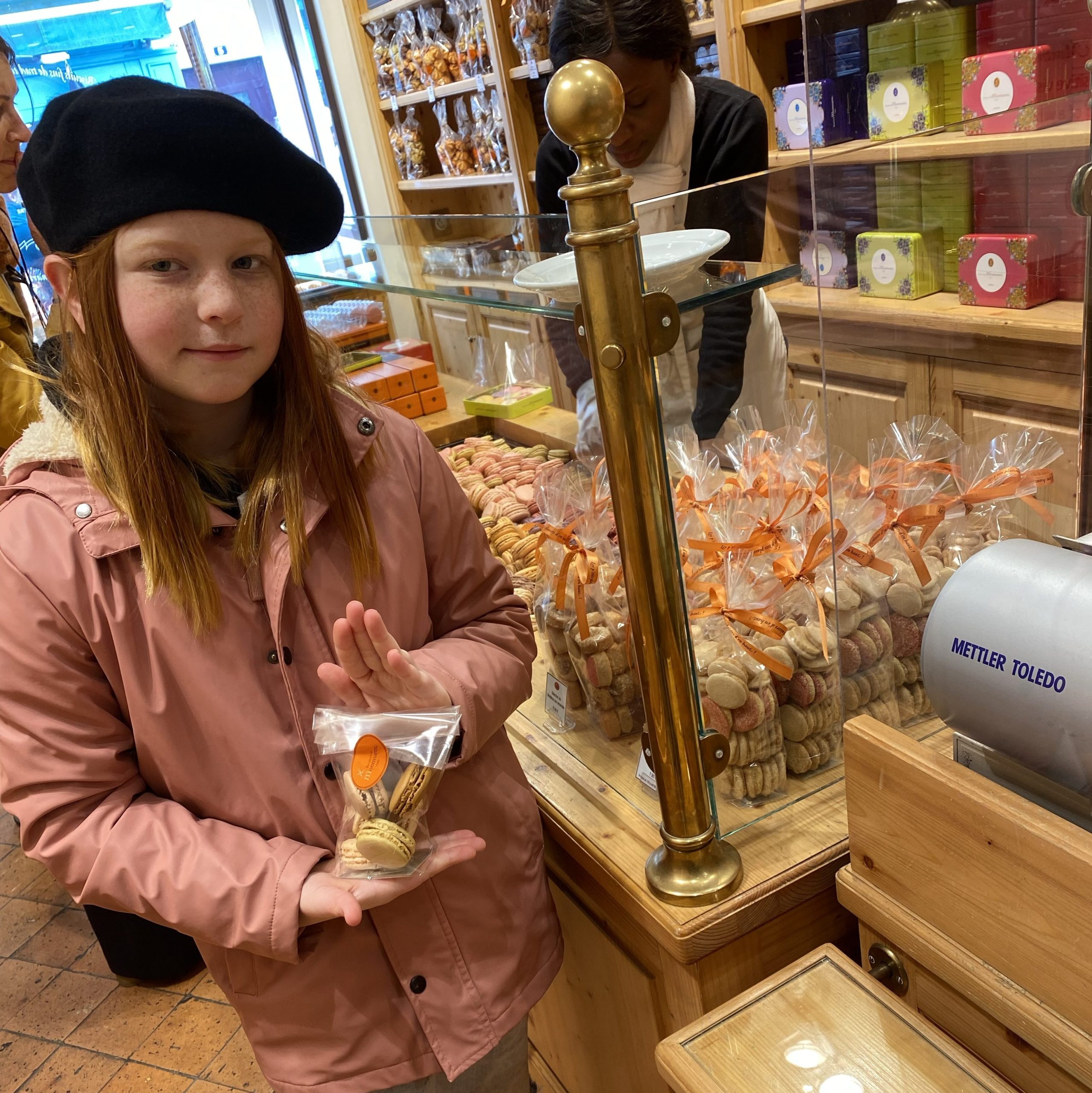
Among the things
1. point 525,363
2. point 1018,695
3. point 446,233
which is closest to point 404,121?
point 525,363

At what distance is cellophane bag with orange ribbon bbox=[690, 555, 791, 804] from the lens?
987mm

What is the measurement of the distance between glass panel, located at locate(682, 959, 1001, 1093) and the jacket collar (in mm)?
601

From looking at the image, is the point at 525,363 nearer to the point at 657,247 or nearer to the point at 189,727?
the point at 657,247

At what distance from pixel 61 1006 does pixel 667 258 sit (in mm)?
2185

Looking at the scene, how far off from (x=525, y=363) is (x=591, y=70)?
5.28ft

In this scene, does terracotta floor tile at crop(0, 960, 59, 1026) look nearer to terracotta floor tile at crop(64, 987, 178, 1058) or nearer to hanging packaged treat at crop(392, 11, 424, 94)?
terracotta floor tile at crop(64, 987, 178, 1058)

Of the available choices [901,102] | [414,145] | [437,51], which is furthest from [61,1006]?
[414,145]

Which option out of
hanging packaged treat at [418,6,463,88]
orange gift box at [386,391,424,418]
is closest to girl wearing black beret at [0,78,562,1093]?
orange gift box at [386,391,424,418]

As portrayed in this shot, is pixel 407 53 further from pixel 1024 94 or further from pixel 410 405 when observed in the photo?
pixel 1024 94

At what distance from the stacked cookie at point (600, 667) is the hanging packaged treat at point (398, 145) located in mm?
3836

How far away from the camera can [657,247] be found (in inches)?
37.3

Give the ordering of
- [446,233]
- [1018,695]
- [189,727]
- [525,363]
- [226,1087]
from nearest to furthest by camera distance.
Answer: [1018,695], [189,727], [446,233], [226,1087], [525,363]

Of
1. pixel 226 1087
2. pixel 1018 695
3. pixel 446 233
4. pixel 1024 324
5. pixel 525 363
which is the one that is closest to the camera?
pixel 1018 695

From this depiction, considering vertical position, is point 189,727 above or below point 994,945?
above
